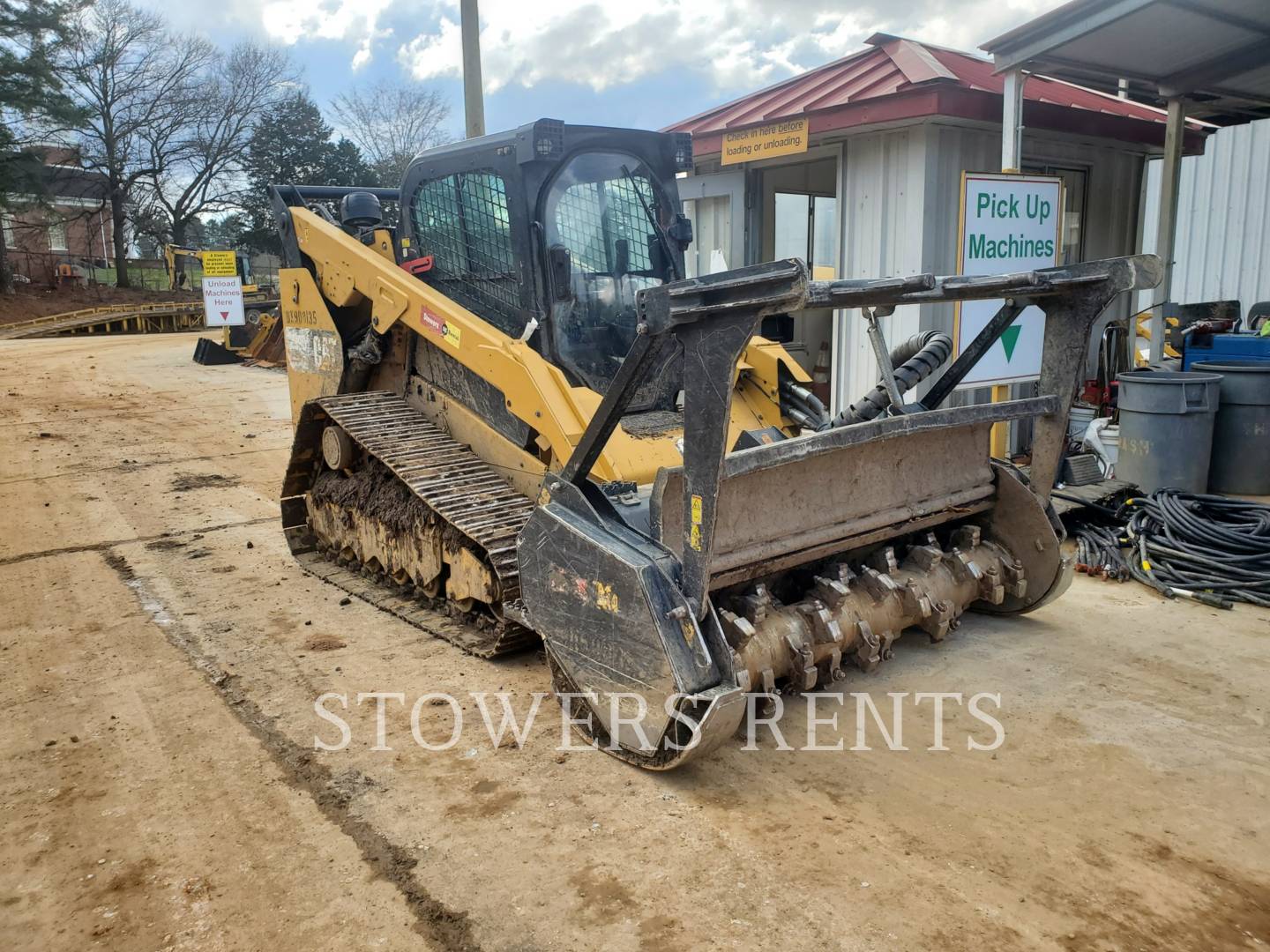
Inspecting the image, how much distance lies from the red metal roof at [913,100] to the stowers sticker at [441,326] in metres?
3.70

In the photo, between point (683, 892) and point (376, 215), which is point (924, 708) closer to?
point (683, 892)

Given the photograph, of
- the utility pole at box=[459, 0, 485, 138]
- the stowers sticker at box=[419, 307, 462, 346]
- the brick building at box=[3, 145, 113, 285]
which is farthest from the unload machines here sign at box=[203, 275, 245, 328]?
the brick building at box=[3, 145, 113, 285]

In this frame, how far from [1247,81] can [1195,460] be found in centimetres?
359

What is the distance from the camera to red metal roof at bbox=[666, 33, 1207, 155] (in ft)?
21.6

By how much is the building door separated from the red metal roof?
0.44 meters

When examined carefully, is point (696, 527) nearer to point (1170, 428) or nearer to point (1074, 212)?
point (1170, 428)

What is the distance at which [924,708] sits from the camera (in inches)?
146

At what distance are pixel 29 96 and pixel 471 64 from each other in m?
26.4

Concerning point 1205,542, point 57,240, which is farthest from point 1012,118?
point 57,240

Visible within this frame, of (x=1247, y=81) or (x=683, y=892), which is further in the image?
(x=1247, y=81)

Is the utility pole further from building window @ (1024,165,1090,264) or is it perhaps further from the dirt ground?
the dirt ground

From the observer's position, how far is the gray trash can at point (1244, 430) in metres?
6.42

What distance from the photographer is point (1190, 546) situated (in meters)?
5.19

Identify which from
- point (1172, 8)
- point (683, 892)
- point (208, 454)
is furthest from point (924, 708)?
point (208, 454)
